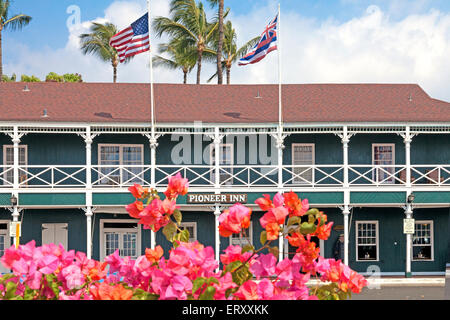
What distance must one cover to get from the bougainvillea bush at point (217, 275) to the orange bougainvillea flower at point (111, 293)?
0.01 m

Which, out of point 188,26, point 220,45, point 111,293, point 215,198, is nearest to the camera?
point 111,293

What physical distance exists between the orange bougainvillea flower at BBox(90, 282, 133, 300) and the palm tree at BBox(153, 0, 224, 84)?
36411 millimetres

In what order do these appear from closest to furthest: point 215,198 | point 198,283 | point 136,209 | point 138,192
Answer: point 198,283
point 136,209
point 138,192
point 215,198

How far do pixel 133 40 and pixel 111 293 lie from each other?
18.9m

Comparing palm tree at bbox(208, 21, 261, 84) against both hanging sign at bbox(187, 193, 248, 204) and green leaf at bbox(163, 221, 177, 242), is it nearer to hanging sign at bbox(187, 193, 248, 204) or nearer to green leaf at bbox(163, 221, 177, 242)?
hanging sign at bbox(187, 193, 248, 204)

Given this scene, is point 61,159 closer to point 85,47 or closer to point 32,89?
point 32,89

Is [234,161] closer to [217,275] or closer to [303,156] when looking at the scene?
[303,156]

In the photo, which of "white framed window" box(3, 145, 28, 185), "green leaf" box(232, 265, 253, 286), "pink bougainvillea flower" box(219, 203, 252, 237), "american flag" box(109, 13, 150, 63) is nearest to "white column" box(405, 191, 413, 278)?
"american flag" box(109, 13, 150, 63)

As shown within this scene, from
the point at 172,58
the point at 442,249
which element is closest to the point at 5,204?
the point at 442,249

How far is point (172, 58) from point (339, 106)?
27.3 metres

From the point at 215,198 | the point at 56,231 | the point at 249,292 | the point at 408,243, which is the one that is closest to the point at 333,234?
the point at 408,243

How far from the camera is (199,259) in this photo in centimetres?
234

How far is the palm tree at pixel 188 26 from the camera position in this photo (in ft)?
122

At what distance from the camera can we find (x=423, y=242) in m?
21.7
